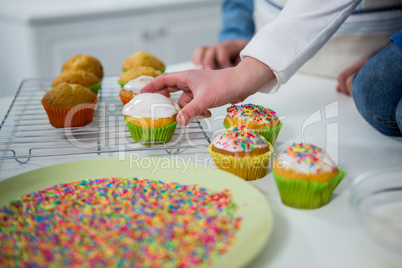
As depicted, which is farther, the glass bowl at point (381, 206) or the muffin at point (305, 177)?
the muffin at point (305, 177)

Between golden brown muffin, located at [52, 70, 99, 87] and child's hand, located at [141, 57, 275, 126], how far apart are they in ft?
1.31

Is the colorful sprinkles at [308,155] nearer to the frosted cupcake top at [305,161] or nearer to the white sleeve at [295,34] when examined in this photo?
the frosted cupcake top at [305,161]

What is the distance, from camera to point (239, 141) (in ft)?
3.34

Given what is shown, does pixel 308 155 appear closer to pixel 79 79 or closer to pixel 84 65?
pixel 79 79

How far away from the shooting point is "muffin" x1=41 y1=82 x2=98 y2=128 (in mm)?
1298

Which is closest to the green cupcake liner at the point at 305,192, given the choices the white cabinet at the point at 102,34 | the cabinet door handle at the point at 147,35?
the white cabinet at the point at 102,34

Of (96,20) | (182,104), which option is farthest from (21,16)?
(182,104)

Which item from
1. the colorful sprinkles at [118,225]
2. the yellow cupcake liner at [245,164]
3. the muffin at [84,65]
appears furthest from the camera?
the muffin at [84,65]

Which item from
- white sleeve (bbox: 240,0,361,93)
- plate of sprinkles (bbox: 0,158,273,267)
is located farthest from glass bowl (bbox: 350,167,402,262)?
white sleeve (bbox: 240,0,361,93)

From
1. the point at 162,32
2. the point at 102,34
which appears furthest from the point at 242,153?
the point at 162,32

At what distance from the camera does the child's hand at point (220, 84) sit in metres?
1.14

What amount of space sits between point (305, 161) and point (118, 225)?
38 centimetres

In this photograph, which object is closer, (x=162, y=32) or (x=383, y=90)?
(x=383, y=90)

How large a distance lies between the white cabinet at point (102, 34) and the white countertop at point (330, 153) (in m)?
1.33
